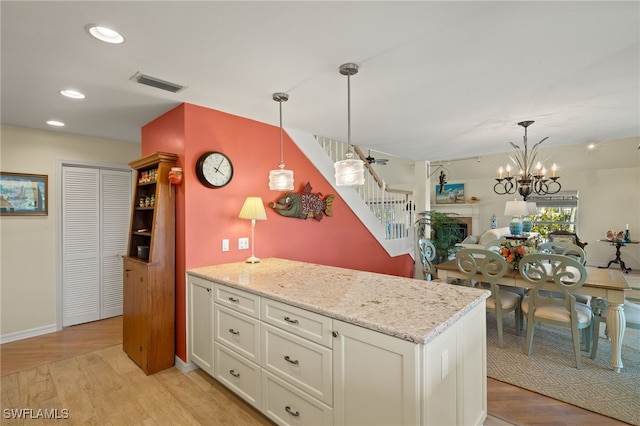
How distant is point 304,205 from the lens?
374 cm

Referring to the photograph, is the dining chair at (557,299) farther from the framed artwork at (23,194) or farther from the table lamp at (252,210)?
the framed artwork at (23,194)

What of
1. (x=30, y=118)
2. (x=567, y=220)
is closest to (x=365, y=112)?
(x=30, y=118)

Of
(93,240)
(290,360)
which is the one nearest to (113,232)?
(93,240)

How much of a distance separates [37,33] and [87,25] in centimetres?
34

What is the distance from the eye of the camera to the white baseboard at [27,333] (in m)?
3.41

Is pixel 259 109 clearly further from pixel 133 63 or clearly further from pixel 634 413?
pixel 634 413

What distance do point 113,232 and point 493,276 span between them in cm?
Answer: 479

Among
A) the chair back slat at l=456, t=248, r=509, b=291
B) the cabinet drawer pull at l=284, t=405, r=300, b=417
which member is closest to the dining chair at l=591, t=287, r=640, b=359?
the chair back slat at l=456, t=248, r=509, b=291

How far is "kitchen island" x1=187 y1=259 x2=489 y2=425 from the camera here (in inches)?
53.6

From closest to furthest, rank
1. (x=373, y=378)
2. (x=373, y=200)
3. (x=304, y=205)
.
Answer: (x=373, y=378), (x=304, y=205), (x=373, y=200)

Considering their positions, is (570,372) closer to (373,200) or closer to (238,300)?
(238,300)

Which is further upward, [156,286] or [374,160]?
[374,160]

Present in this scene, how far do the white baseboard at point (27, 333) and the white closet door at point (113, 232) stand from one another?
21.4 inches

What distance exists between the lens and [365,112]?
308 cm
